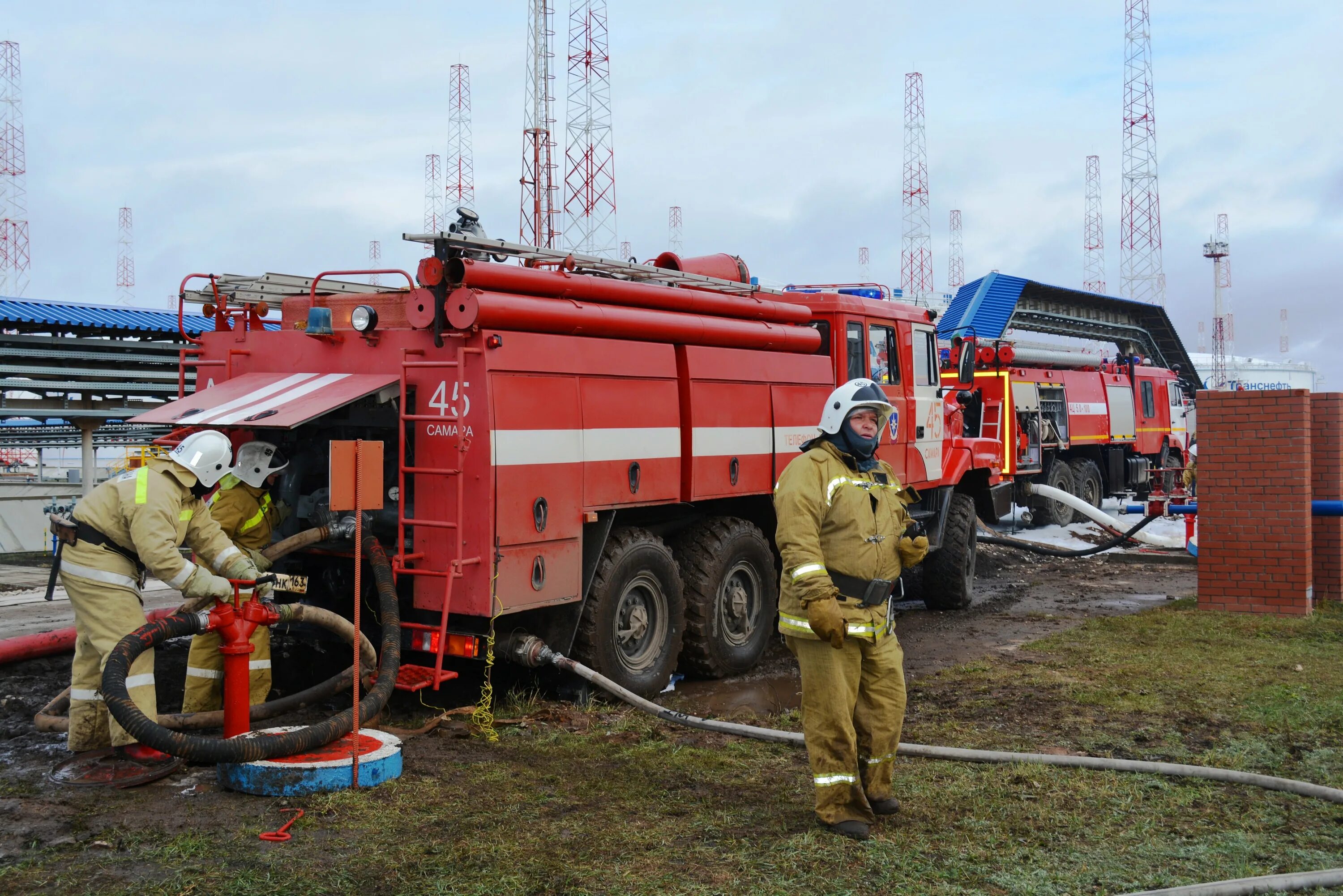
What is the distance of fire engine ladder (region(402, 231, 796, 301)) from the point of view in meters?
6.59

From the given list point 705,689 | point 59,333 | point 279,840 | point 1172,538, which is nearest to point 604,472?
point 705,689

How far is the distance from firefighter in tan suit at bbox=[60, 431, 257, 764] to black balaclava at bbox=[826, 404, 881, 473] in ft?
10.6

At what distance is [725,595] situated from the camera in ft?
28.2

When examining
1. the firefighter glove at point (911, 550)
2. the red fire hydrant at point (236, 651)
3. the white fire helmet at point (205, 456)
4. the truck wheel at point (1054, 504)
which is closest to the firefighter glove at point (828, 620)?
the firefighter glove at point (911, 550)

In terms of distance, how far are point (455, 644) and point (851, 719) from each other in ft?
8.56

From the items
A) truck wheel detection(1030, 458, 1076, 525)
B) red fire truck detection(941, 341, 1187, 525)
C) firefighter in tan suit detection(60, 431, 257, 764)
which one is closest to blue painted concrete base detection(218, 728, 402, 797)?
firefighter in tan suit detection(60, 431, 257, 764)

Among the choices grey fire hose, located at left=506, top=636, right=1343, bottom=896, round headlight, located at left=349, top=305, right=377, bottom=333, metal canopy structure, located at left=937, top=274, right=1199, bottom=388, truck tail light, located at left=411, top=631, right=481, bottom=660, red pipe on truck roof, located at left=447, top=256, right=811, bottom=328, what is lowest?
grey fire hose, located at left=506, top=636, right=1343, bottom=896

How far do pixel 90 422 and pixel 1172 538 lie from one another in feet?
51.5

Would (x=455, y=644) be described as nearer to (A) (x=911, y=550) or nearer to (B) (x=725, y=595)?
(B) (x=725, y=595)

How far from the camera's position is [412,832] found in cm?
479

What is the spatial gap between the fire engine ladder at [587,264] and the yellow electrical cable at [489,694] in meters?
1.87

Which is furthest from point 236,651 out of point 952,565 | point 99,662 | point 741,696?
point 952,565

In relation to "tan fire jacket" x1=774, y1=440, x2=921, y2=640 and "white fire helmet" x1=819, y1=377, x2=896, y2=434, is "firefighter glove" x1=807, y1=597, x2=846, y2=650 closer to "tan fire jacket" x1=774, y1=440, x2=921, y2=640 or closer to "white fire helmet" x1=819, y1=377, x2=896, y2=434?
"tan fire jacket" x1=774, y1=440, x2=921, y2=640

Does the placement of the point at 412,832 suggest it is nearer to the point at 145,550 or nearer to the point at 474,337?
the point at 145,550
